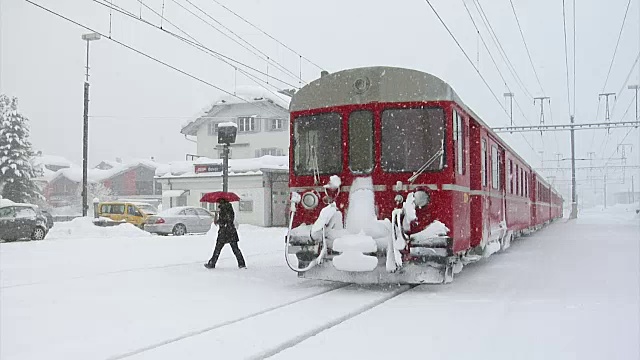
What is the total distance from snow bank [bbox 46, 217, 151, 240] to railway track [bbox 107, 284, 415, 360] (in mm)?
16044

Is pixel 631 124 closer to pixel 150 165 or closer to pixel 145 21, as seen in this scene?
pixel 145 21

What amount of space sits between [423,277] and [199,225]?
19.0 m

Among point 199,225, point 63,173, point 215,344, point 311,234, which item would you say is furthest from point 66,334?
point 63,173

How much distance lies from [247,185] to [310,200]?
26.0m

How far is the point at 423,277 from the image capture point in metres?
8.48

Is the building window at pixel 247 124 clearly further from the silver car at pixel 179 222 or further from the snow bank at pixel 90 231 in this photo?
the snow bank at pixel 90 231

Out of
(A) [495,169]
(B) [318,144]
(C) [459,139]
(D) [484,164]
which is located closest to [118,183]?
(A) [495,169]

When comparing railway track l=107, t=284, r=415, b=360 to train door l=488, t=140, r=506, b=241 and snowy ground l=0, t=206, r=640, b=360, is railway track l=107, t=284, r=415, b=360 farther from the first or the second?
train door l=488, t=140, r=506, b=241

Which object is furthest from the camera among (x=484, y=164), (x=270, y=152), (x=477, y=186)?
(x=270, y=152)

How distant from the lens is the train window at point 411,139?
878 centimetres

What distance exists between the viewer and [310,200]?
924cm

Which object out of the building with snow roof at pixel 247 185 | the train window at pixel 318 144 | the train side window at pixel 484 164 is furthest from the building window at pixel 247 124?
the train window at pixel 318 144

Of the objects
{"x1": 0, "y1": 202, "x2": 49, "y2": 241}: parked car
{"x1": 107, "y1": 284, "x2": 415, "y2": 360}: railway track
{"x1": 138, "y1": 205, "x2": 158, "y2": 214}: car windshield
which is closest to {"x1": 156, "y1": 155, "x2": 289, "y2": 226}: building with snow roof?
{"x1": 138, "y1": 205, "x2": 158, "y2": 214}: car windshield

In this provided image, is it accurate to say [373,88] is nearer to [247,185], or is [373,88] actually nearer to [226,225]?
[226,225]
